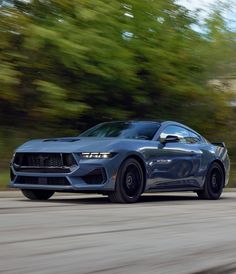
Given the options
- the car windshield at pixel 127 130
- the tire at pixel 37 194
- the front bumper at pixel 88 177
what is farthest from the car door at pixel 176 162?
the tire at pixel 37 194

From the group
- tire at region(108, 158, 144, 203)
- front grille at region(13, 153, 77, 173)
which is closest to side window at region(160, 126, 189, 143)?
tire at region(108, 158, 144, 203)

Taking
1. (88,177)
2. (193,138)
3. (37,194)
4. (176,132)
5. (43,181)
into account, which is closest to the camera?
(88,177)

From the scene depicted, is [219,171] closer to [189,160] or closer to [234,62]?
[189,160]

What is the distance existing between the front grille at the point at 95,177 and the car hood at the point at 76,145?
0.34 m

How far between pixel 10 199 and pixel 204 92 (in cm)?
1154

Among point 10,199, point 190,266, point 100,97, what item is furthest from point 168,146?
point 100,97

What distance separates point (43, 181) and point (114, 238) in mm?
3786

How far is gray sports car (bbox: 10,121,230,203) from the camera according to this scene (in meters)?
10.6

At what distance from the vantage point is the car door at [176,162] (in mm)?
11695

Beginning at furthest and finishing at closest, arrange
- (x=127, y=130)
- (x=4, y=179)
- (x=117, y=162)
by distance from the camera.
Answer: (x=4, y=179)
(x=127, y=130)
(x=117, y=162)

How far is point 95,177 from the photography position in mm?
10609

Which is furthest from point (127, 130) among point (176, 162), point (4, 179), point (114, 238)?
point (114, 238)

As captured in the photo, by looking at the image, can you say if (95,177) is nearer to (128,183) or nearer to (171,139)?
(128,183)

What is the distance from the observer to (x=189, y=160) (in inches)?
490
